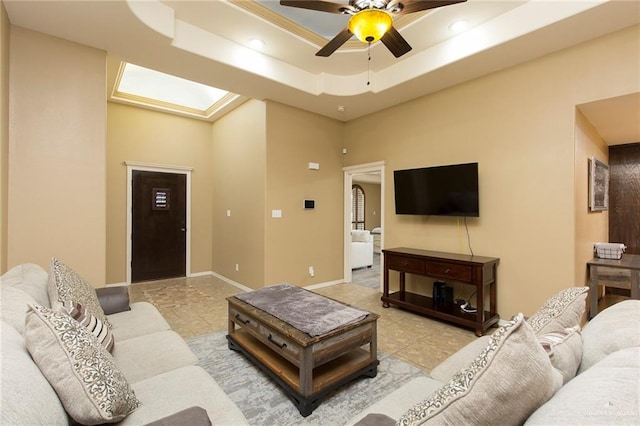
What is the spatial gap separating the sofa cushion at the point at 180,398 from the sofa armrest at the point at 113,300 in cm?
134

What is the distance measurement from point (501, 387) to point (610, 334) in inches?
31.1

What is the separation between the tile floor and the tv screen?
55.3 inches

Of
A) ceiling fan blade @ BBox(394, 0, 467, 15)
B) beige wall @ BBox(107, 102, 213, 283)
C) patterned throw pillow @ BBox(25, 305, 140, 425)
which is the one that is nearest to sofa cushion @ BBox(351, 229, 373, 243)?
beige wall @ BBox(107, 102, 213, 283)

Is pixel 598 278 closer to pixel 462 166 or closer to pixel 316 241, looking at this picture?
pixel 462 166

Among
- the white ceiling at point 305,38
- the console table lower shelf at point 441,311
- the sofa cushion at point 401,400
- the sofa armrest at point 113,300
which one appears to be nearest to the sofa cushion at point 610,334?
the sofa cushion at point 401,400

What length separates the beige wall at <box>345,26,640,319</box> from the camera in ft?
9.73

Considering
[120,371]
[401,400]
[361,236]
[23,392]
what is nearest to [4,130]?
[120,371]

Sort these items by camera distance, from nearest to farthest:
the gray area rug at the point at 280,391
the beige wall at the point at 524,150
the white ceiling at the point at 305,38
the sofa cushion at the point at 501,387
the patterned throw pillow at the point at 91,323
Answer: the sofa cushion at the point at 501,387
the patterned throw pillow at the point at 91,323
the gray area rug at the point at 280,391
the white ceiling at the point at 305,38
the beige wall at the point at 524,150

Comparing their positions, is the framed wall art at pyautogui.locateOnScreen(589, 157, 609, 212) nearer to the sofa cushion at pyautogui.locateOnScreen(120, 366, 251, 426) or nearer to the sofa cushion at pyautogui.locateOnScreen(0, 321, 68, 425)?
the sofa cushion at pyautogui.locateOnScreen(120, 366, 251, 426)

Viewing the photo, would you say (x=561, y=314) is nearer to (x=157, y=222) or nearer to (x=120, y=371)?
(x=120, y=371)

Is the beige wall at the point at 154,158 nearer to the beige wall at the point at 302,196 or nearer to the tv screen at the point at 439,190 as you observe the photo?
the beige wall at the point at 302,196

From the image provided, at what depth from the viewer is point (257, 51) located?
148 inches

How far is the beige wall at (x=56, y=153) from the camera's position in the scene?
2.87 metres

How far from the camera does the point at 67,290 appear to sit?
1.84m
